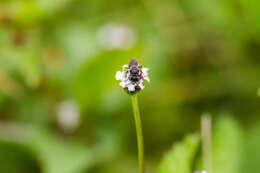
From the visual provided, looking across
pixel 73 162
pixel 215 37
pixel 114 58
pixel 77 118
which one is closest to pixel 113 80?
pixel 114 58

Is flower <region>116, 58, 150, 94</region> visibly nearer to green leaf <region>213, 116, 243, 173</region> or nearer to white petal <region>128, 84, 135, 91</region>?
white petal <region>128, 84, 135, 91</region>

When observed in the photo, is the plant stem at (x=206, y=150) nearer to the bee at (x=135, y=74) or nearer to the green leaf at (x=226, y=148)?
the green leaf at (x=226, y=148)

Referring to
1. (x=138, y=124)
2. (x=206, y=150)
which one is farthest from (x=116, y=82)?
(x=138, y=124)

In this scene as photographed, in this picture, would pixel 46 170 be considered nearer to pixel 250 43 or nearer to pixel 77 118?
pixel 77 118

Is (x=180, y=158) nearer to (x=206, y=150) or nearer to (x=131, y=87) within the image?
(x=206, y=150)

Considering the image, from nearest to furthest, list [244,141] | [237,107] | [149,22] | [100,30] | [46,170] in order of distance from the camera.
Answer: [46,170] → [244,141] → [237,107] → [100,30] → [149,22]

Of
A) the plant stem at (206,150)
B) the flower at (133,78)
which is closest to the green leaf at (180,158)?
the plant stem at (206,150)
